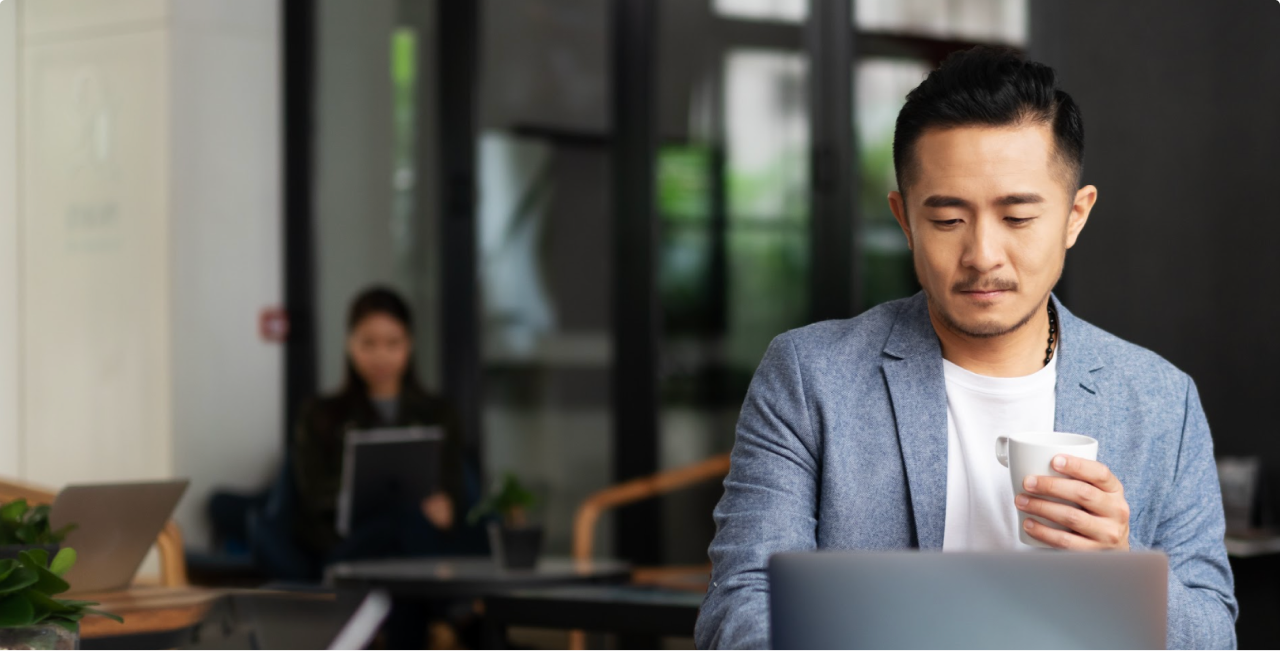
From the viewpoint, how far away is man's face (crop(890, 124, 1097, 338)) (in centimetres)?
172

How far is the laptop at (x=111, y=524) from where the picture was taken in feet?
6.99

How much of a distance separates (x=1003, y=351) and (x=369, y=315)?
3.46 metres

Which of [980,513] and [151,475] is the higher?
Result: [980,513]

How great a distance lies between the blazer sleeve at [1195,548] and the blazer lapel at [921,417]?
0.96ft

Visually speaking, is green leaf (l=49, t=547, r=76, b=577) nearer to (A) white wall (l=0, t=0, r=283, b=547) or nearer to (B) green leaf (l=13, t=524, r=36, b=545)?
(B) green leaf (l=13, t=524, r=36, b=545)

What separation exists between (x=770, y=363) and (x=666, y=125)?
339 cm

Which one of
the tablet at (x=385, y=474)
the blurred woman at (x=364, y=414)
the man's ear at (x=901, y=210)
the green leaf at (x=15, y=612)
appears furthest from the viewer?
the blurred woman at (x=364, y=414)

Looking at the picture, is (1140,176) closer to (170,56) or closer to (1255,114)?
(1255,114)

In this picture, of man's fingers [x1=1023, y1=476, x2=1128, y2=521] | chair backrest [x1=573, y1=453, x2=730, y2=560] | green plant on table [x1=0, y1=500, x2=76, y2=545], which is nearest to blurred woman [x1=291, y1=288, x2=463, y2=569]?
chair backrest [x1=573, y1=453, x2=730, y2=560]

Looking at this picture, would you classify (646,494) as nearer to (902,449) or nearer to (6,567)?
(902,449)

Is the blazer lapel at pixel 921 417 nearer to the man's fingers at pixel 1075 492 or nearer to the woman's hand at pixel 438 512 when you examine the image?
the man's fingers at pixel 1075 492

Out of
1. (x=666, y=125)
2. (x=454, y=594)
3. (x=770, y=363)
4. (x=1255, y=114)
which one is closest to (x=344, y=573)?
(x=454, y=594)

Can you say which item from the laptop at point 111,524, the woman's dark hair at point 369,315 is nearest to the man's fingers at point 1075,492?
the laptop at point 111,524

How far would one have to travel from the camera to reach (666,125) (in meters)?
5.19
